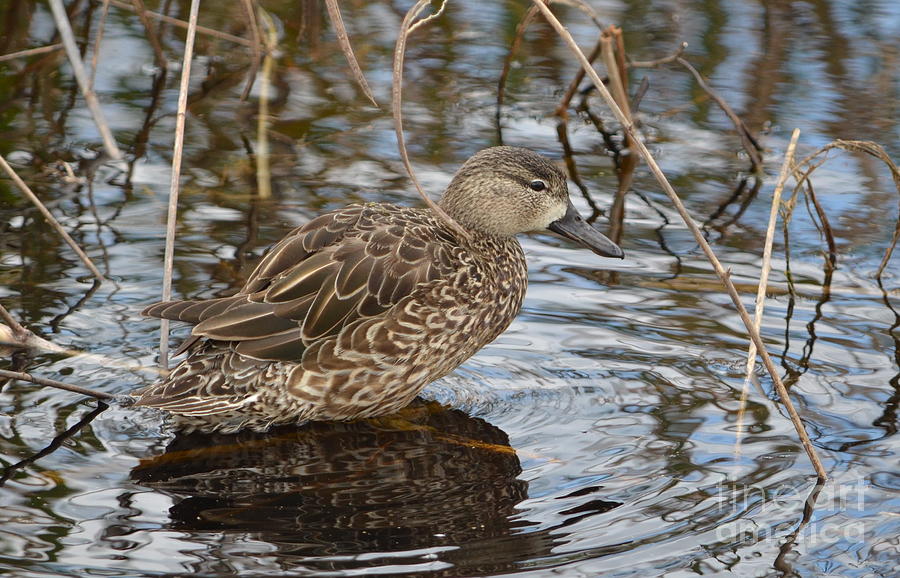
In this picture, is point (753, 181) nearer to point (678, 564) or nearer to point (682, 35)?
point (682, 35)

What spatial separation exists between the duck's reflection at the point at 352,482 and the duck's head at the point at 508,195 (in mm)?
988

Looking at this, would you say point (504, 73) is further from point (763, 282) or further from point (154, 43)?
point (763, 282)

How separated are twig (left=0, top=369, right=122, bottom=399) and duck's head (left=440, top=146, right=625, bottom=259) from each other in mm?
1833

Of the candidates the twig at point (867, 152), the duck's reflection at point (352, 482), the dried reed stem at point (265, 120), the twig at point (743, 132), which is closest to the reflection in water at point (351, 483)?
the duck's reflection at point (352, 482)

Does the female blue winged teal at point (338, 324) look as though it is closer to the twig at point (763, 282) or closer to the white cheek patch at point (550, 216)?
the white cheek patch at point (550, 216)

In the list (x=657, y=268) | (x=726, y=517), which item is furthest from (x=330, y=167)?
(x=726, y=517)

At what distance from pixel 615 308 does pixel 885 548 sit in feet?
6.99

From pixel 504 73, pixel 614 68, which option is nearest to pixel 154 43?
pixel 504 73

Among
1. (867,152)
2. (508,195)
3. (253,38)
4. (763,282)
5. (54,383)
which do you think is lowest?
(54,383)

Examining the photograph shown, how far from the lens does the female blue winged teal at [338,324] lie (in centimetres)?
505

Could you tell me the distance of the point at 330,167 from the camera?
7.71 metres

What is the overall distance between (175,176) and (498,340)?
178 cm

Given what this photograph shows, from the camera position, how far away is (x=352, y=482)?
4.75 meters

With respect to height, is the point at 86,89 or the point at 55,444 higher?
the point at 86,89
